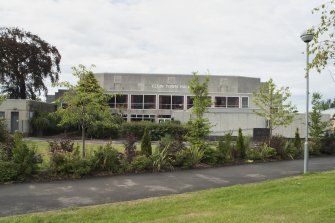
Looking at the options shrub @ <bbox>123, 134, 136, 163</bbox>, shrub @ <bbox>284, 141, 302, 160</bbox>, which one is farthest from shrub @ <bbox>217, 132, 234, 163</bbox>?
shrub @ <bbox>123, 134, 136, 163</bbox>

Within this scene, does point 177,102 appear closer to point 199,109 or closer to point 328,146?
point 328,146

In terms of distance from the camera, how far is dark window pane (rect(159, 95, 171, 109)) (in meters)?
55.3

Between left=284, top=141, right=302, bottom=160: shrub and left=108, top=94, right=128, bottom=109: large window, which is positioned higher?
left=108, top=94, right=128, bottom=109: large window

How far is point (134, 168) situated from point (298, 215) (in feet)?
26.1

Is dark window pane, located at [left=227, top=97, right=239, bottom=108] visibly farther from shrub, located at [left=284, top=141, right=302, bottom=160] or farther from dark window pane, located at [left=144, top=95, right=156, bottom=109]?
shrub, located at [left=284, top=141, right=302, bottom=160]

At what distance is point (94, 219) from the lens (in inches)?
296

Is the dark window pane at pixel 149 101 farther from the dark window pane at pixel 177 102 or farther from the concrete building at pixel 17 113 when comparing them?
the concrete building at pixel 17 113

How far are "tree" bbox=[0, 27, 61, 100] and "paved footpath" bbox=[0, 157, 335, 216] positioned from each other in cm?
3872

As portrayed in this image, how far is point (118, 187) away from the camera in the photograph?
11.3 m

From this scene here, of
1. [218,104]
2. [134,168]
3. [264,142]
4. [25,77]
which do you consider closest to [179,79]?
[218,104]

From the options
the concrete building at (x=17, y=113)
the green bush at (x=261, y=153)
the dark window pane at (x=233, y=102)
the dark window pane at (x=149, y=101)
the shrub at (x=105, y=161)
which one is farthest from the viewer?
the dark window pane at (x=233, y=102)

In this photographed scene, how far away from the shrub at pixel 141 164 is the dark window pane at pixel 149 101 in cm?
4058

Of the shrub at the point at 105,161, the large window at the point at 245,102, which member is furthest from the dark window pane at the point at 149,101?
the shrub at the point at 105,161

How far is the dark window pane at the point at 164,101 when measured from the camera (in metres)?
55.3
